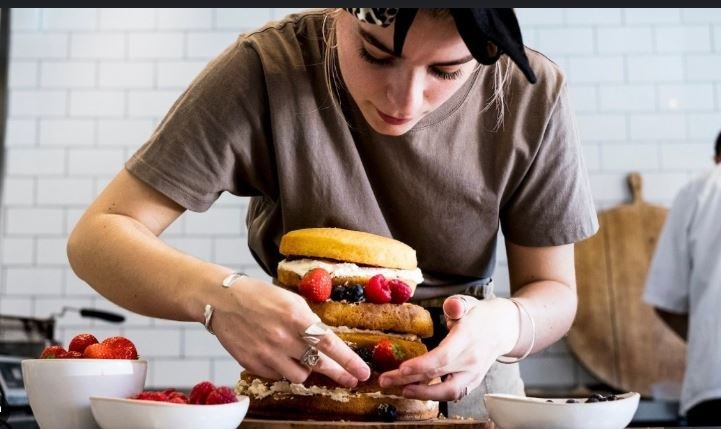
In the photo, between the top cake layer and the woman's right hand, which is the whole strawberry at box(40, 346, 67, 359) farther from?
the top cake layer

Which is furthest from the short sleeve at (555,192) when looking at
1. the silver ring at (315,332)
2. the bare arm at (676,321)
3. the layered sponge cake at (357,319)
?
the bare arm at (676,321)

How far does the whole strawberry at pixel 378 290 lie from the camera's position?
1.32 metres

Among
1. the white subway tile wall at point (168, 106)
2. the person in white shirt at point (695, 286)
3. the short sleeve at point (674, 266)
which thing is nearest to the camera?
the person in white shirt at point (695, 286)

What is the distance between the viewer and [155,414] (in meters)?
0.89

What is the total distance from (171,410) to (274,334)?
0.65ft

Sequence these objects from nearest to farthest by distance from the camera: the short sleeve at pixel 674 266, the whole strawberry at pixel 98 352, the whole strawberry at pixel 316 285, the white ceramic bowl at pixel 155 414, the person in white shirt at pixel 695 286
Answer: the white ceramic bowl at pixel 155 414 → the whole strawberry at pixel 98 352 → the whole strawberry at pixel 316 285 → the person in white shirt at pixel 695 286 → the short sleeve at pixel 674 266

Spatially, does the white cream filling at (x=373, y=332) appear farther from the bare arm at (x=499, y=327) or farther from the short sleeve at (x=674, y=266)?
the short sleeve at (x=674, y=266)

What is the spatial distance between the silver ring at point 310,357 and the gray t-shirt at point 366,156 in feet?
1.26

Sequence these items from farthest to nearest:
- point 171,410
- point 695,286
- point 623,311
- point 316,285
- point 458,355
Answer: point 623,311 → point 695,286 → point 316,285 → point 458,355 → point 171,410

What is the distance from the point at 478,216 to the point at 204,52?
2.09 m

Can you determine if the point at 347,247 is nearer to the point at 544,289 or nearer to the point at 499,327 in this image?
the point at 499,327

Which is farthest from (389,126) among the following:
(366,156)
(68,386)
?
(68,386)

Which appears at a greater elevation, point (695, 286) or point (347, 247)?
point (347, 247)

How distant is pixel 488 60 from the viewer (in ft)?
3.48
